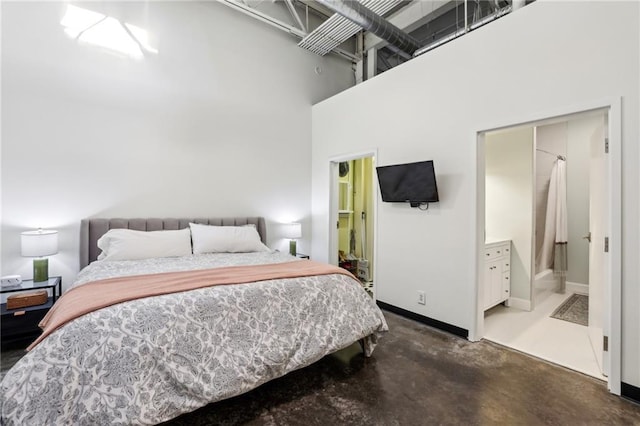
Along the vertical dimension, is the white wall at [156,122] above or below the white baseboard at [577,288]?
above

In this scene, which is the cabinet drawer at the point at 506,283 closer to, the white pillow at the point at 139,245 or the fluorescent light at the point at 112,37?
the white pillow at the point at 139,245

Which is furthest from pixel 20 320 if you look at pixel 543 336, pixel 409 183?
pixel 543 336

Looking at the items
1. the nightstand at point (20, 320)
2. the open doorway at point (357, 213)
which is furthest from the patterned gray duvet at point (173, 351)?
the open doorway at point (357, 213)

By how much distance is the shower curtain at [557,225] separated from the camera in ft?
14.3

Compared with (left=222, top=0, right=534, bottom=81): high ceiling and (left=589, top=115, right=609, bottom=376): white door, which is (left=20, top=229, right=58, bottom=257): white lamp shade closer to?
(left=222, top=0, right=534, bottom=81): high ceiling

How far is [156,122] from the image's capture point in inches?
138

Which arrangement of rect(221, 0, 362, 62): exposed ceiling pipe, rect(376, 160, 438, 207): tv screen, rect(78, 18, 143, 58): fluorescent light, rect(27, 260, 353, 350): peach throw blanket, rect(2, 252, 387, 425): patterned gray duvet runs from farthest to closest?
1. rect(221, 0, 362, 62): exposed ceiling pipe
2. rect(78, 18, 143, 58): fluorescent light
3. rect(376, 160, 438, 207): tv screen
4. rect(27, 260, 353, 350): peach throw blanket
5. rect(2, 252, 387, 425): patterned gray duvet

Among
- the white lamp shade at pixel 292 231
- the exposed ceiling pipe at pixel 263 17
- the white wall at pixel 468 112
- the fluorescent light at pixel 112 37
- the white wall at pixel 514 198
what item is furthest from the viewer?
the white lamp shade at pixel 292 231

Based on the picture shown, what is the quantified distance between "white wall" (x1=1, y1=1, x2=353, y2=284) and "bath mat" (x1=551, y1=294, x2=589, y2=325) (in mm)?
3490

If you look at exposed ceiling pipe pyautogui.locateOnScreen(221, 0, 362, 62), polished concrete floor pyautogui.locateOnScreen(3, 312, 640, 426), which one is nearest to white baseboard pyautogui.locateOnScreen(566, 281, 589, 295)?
polished concrete floor pyautogui.locateOnScreen(3, 312, 640, 426)

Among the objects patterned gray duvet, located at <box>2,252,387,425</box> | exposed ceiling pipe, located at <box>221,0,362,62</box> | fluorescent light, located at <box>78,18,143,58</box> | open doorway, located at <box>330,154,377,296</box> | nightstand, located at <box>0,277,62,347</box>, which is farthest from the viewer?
open doorway, located at <box>330,154,377,296</box>

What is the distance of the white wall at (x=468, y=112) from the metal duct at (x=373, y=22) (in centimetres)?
58

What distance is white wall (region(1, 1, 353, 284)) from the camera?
9.30 feet

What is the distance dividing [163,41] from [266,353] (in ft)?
12.5
